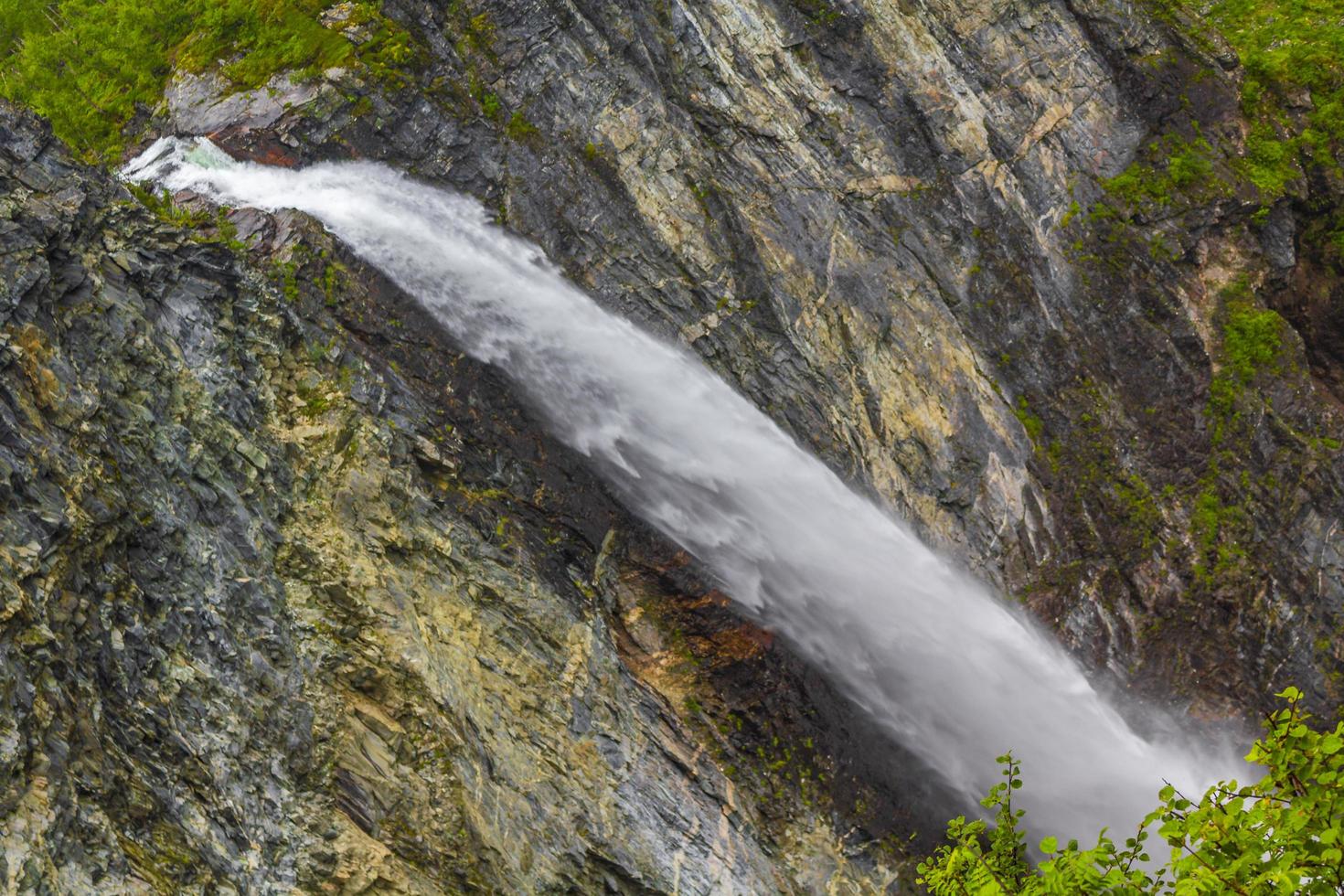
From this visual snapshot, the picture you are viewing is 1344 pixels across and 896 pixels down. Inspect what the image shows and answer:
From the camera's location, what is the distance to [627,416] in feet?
53.5

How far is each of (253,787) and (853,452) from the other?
10135 millimetres

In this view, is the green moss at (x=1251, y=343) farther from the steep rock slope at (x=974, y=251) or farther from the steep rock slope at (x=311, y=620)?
the steep rock slope at (x=311, y=620)

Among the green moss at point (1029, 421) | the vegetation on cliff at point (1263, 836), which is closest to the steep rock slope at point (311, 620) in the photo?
the green moss at point (1029, 421)

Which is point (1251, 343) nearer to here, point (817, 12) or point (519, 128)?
point (817, 12)

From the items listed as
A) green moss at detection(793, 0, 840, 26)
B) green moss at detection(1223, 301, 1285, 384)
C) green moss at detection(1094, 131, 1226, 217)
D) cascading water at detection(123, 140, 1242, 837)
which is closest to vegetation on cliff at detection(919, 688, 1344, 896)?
cascading water at detection(123, 140, 1242, 837)

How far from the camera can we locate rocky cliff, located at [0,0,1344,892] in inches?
395

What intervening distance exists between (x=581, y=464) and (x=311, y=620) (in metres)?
5.10

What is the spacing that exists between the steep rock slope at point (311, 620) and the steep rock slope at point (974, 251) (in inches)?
129

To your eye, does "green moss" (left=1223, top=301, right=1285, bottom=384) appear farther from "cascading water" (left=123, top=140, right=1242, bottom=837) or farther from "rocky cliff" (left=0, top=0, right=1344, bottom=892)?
"cascading water" (left=123, top=140, right=1242, bottom=837)

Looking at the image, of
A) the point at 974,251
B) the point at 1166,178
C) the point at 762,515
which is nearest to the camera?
the point at 762,515

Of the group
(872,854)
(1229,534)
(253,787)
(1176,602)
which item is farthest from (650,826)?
(1229,534)

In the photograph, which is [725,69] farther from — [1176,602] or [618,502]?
[1176,602]

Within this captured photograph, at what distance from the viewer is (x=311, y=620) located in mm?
11305

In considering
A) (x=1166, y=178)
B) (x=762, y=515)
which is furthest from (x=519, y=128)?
(x=1166, y=178)
